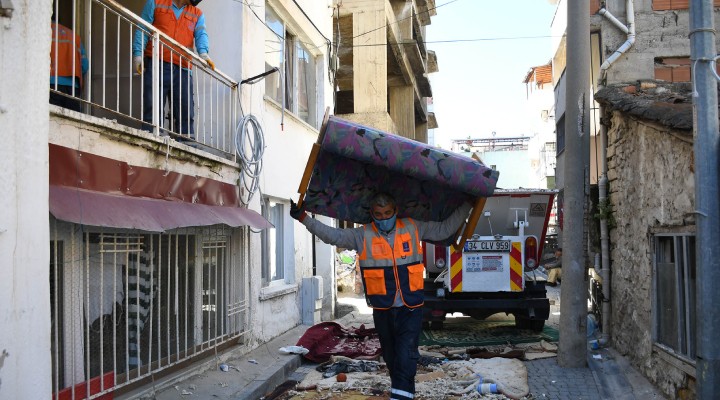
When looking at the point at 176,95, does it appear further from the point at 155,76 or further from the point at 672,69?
the point at 672,69

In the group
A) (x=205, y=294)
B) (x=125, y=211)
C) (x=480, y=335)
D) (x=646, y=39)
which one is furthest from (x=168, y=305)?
(x=646, y=39)

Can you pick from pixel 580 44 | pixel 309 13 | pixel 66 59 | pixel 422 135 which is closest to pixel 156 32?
pixel 66 59

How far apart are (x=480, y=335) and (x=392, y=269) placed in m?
5.67

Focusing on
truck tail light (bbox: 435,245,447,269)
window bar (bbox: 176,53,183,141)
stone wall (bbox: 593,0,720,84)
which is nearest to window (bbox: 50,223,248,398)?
window bar (bbox: 176,53,183,141)

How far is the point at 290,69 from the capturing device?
11.4 m

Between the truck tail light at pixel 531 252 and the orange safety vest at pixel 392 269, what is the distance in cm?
518

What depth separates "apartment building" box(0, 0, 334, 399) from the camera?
3875 millimetres

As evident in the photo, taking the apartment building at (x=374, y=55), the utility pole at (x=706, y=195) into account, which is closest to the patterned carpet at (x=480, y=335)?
the utility pole at (x=706, y=195)

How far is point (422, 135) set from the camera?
3059 centimetres

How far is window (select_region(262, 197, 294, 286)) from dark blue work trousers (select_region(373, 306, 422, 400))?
4.39 m

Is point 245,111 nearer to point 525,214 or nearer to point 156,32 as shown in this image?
point 156,32

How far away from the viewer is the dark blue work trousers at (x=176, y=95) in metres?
6.86

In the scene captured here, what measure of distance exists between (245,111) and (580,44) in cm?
415

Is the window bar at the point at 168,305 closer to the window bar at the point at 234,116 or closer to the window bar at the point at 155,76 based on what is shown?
the window bar at the point at 155,76
